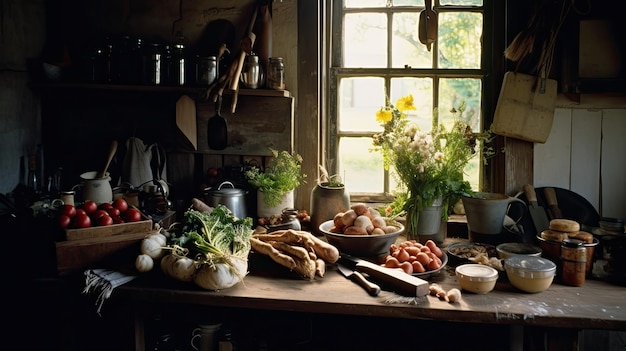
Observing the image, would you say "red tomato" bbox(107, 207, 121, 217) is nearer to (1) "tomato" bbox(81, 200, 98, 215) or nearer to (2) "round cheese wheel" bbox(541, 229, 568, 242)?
(1) "tomato" bbox(81, 200, 98, 215)

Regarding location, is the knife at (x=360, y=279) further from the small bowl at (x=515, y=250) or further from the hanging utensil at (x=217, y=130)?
the hanging utensil at (x=217, y=130)

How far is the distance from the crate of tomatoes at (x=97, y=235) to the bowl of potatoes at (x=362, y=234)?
847 mm

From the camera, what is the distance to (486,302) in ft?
6.48

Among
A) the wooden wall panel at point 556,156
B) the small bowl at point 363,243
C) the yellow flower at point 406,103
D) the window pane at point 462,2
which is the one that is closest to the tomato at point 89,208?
the small bowl at point 363,243

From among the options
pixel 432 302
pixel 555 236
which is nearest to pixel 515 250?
pixel 555 236

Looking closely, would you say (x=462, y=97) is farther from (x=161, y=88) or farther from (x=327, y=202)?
(x=161, y=88)

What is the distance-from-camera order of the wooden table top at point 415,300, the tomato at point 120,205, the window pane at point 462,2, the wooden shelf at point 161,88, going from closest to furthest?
1. the wooden table top at point 415,300
2. the tomato at point 120,205
3. the wooden shelf at point 161,88
4. the window pane at point 462,2

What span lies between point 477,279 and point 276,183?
4.00 feet

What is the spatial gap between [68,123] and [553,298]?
8.82 feet

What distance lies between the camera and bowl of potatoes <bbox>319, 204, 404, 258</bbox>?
238 centimetres

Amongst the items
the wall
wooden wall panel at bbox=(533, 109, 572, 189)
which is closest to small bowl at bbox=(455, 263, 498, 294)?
wooden wall panel at bbox=(533, 109, 572, 189)

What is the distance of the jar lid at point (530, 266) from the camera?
6.61 feet

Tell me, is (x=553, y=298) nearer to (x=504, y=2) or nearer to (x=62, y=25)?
(x=504, y=2)

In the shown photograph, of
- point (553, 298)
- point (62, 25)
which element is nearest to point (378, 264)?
point (553, 298)
